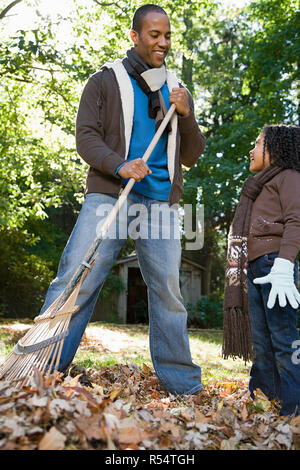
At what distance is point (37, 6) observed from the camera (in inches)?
412

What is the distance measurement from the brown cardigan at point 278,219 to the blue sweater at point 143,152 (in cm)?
65

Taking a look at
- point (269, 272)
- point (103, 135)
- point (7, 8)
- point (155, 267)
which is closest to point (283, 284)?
point (269, 272)

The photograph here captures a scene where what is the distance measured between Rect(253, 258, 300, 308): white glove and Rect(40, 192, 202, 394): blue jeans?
0.67m

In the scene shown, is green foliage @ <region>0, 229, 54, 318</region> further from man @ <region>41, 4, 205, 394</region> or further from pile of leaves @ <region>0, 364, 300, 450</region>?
pile of leaves @ <region>0, 364, 300, 450</region>

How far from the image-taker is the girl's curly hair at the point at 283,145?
3021 mm

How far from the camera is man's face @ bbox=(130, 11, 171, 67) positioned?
3.16 meters

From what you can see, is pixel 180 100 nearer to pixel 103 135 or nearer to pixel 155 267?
pixel 103 135

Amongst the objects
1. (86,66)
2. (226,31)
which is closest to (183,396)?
(86,66)

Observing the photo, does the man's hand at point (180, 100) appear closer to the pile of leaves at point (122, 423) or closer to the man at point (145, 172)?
the man at point (145, 172)

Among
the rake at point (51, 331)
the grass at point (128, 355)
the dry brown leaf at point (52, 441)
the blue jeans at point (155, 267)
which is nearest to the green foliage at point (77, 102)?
the grass at point (128, 355)

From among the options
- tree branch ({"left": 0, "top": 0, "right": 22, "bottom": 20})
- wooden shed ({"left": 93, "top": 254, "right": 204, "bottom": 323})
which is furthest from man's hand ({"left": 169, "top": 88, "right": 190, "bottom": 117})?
wooden shed ({"left": 93, "top": 254, "right": 204, "bottom": 323})

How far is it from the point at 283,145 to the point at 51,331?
1935mm
